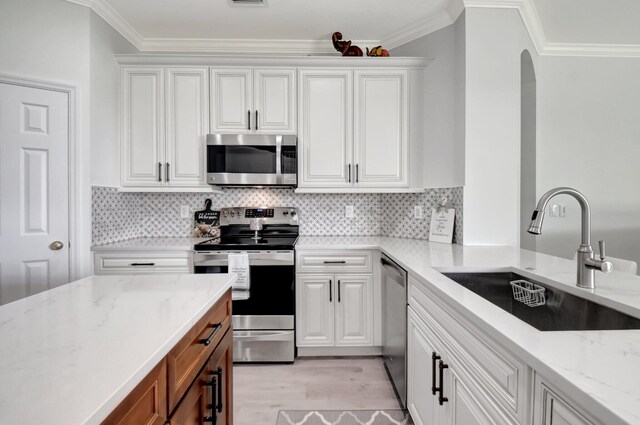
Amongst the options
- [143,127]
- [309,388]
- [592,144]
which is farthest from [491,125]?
[143,127]

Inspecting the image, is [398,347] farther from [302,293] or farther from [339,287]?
[302,293]

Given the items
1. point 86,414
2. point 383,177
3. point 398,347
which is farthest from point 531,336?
point 383,177

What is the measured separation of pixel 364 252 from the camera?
8.64ft

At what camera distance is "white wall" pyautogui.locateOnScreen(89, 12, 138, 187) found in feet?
8.26

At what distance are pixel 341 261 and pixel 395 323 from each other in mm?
690

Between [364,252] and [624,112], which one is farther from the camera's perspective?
[624,112]

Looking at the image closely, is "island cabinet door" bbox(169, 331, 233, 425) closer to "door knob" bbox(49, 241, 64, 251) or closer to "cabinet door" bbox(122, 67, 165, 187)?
"door knob" bbox(49, 241, 64, 251)

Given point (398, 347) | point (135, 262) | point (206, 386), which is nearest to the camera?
point (206, 386)

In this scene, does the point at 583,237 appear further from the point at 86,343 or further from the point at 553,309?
the point at 86,343

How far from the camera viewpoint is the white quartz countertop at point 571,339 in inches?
22.5

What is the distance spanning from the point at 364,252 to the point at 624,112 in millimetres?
3031

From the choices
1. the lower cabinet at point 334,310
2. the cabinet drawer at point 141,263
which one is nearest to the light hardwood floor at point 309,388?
the lower cabinet at point 334,310

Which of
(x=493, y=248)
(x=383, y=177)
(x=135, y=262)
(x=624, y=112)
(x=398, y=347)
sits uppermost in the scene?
(x=624, y=112)

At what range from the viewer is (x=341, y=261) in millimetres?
2629
